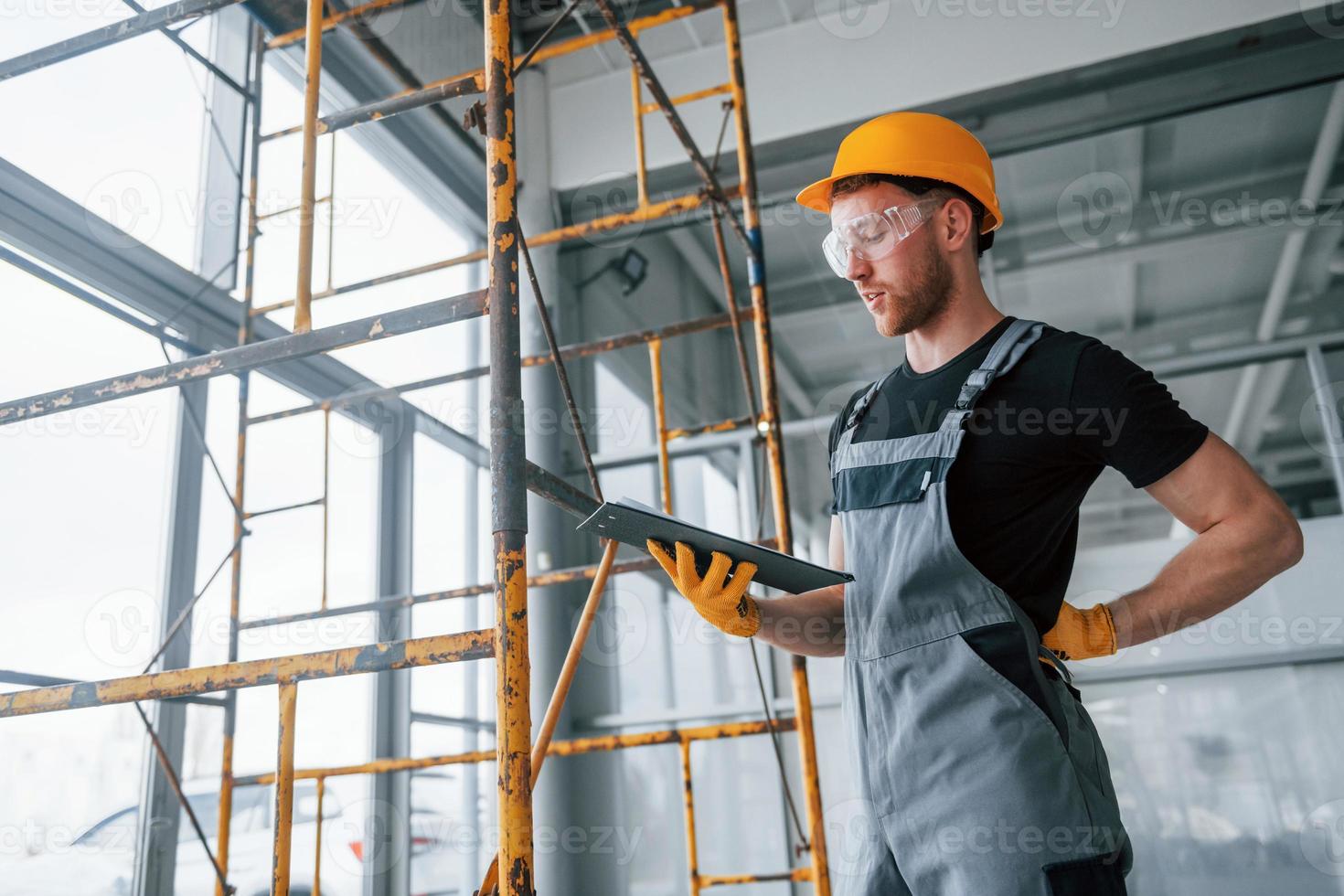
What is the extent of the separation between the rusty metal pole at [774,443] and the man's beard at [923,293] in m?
1.23

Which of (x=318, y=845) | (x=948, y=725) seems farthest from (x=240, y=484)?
(x=948, y=725)

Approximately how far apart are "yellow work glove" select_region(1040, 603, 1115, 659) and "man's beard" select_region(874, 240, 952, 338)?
1.81ft

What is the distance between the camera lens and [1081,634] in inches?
64.5

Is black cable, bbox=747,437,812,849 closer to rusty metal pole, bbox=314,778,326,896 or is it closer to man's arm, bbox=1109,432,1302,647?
man's arm, bbox=1109,432,1302,647

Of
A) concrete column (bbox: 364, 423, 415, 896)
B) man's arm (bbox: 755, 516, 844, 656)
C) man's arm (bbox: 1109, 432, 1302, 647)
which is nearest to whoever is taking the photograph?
man's arm (bbox: 1109, 432, 1302, 647)

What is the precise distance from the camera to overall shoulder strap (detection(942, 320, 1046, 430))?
1.62 meters

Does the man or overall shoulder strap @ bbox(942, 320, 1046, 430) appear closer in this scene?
the man

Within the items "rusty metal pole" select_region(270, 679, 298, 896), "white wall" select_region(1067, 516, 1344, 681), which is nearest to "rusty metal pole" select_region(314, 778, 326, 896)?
"rusty metal pole" select_region(270, 679, 298, 896)

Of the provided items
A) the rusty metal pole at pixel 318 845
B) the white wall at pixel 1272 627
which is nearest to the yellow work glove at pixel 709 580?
the rusty metal pole at pixel 318 845

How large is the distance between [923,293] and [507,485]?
2.65ft

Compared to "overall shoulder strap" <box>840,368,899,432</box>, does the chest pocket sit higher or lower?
lower

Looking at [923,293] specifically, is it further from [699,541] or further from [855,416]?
[699,541]

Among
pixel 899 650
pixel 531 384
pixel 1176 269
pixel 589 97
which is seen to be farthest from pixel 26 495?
pixel 1176 269

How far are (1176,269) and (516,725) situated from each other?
492 cm
